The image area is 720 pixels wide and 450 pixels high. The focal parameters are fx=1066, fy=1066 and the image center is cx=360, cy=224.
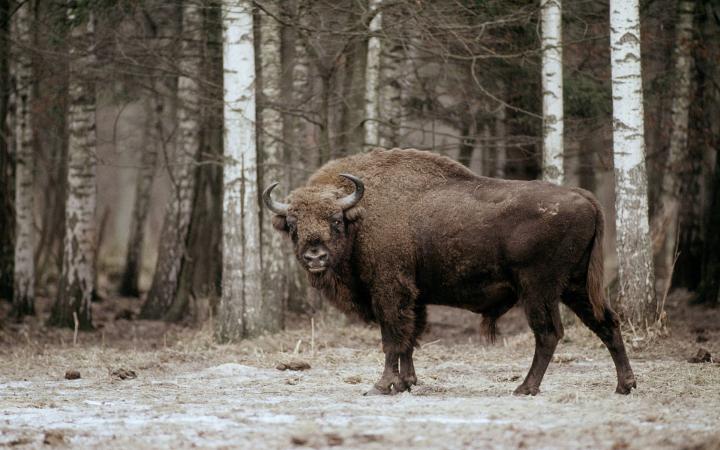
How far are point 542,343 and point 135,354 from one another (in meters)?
6.25

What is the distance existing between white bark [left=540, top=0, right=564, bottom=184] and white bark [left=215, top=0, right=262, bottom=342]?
4.18 metres

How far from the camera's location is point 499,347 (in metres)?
14.4

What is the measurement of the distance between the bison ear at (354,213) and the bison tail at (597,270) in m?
2.16

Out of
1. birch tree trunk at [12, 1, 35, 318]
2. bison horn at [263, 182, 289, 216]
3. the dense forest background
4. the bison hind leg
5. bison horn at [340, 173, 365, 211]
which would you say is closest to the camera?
the bison hind leg

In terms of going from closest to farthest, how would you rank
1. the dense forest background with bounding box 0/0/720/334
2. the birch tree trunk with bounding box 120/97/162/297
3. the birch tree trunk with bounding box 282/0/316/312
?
the dense forest background with bounding box 0/0/720/334, the birch tree trunk with bounding box 282/0/316/312, the birch tree trunk with bounding box 120/97/162/297

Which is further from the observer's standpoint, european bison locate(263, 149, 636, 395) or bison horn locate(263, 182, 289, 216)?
bison horn locate(263, 182, 289, 216)

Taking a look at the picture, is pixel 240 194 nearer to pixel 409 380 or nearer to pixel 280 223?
pixel 280 223

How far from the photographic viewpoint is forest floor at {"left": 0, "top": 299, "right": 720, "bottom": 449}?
713 cm

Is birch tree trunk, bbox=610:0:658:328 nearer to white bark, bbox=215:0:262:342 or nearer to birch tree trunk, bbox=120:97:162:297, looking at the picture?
white bark, bbox=215:0:262:342

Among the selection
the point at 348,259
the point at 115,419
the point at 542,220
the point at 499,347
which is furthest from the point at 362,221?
the point at 499,347

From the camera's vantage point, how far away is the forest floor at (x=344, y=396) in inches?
281

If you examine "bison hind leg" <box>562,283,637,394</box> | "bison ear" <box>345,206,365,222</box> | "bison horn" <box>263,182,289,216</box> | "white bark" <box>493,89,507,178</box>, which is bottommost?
"bison hind leg" <box>562,283,637,394</box>

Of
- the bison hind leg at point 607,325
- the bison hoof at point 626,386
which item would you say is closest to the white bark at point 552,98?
the bison hind leg at point 607,325

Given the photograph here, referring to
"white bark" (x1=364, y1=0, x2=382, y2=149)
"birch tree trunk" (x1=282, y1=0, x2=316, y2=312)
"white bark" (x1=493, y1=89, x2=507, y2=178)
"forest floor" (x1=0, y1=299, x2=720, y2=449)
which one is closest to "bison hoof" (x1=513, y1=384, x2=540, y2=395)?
"forest floor" (x1=0, y1=299, x2=720, y2=449)
